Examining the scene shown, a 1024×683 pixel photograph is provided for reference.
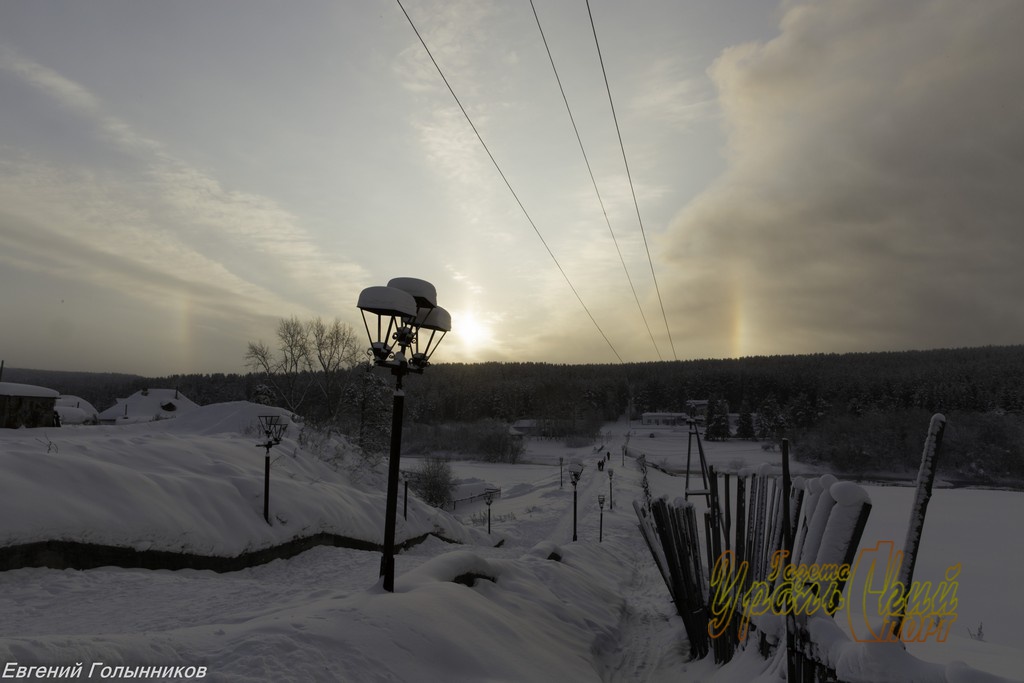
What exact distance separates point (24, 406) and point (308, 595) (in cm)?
2298

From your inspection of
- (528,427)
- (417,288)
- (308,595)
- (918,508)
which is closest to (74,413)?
(308,595)

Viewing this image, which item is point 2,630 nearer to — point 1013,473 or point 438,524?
point 438,524

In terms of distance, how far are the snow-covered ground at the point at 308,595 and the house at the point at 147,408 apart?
43.5 m

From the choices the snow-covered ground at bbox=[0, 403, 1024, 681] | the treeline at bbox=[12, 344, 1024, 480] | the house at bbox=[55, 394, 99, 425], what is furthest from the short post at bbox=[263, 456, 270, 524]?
the house at bbox=[55, 394, 99, 425]

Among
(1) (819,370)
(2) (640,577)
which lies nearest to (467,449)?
(2) (640,577)

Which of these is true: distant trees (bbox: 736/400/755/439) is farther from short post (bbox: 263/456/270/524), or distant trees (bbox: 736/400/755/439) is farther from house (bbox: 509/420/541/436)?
short post (bbox: 263/456/270/524)

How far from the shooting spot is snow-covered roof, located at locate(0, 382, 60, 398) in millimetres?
21938

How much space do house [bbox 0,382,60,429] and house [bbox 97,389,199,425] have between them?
33360mm

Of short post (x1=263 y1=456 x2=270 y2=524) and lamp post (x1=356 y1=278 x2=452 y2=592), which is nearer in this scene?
lamp post (x1=356 y1=278 x2=452 y2=592)

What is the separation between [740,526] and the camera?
641 cm

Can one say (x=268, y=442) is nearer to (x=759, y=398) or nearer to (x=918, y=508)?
(x=918, y=508)

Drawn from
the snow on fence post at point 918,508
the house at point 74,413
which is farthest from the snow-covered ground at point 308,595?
the house at point 74,413

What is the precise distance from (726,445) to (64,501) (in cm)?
8637

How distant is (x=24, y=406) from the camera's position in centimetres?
2261
